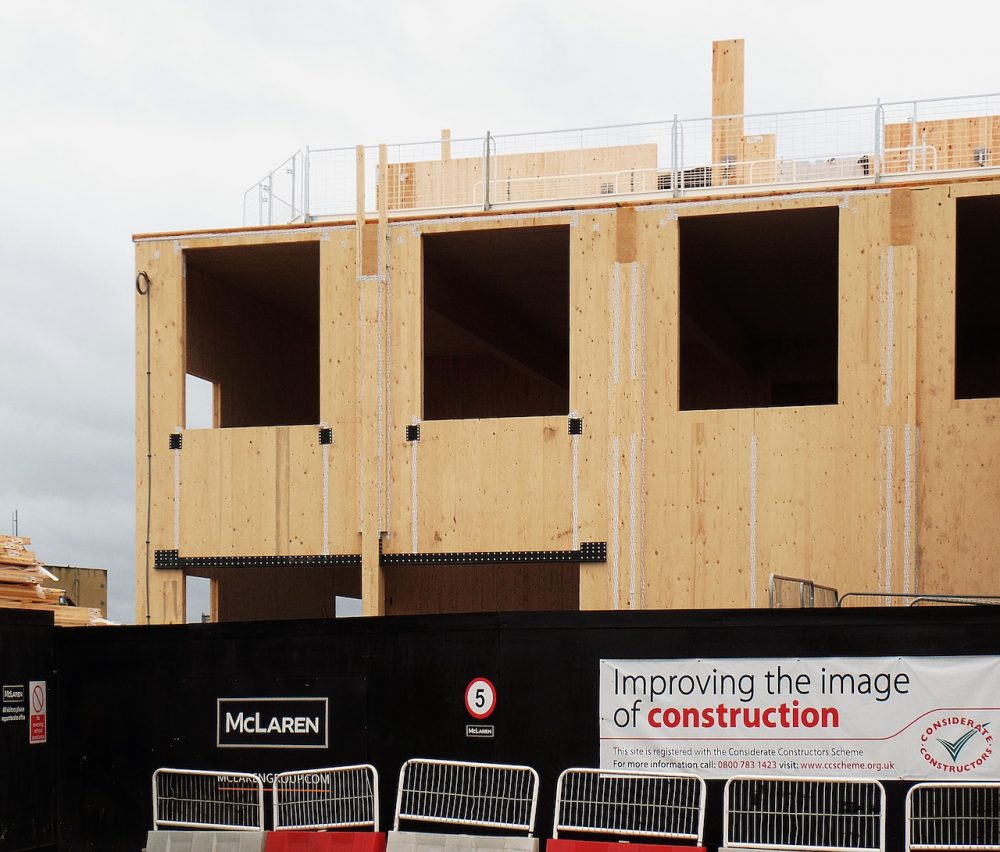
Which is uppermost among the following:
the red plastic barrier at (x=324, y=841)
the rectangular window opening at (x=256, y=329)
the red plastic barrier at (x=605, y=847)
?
the rectangular window opening at (x=256, y=329)

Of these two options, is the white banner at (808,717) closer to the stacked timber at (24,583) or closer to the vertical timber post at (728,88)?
the stacked timber at (24,583)

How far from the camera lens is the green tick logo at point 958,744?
12.6 meters

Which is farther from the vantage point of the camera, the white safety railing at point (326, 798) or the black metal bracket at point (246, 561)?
the black metal bracket at point (246, 561)

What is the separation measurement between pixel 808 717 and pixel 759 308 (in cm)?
1740

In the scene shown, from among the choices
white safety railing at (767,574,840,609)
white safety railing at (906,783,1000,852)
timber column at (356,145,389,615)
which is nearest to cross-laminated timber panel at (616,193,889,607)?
white safety railing at (767,574,840,609)

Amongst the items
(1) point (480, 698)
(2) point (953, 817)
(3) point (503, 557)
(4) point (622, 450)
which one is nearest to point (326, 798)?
(1) point (480, 698)

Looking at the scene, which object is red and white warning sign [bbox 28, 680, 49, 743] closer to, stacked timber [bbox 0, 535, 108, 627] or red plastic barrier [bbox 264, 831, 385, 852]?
stacked timber [bbox 0, 535, 108, 627]

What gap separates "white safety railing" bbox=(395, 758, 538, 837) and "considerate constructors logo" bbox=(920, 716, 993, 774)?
386 centimetres

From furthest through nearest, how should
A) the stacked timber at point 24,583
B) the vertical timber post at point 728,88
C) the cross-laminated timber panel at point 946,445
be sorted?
the vertical timber post at point 728,88 → the cross-laminated timber panel at point 946,445 → the stacked timber at point 24,583

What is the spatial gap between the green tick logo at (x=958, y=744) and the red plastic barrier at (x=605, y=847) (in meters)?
2.52

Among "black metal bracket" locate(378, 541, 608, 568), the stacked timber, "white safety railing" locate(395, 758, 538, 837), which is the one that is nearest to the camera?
"white safety railing" locate(395, 758, 538, 837)

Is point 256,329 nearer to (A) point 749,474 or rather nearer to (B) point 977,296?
(A) point 749,474

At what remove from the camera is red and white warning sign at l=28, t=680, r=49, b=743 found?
15.4 metres

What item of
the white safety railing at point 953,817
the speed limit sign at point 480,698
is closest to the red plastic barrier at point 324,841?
the speed limit sign at point 480,698
